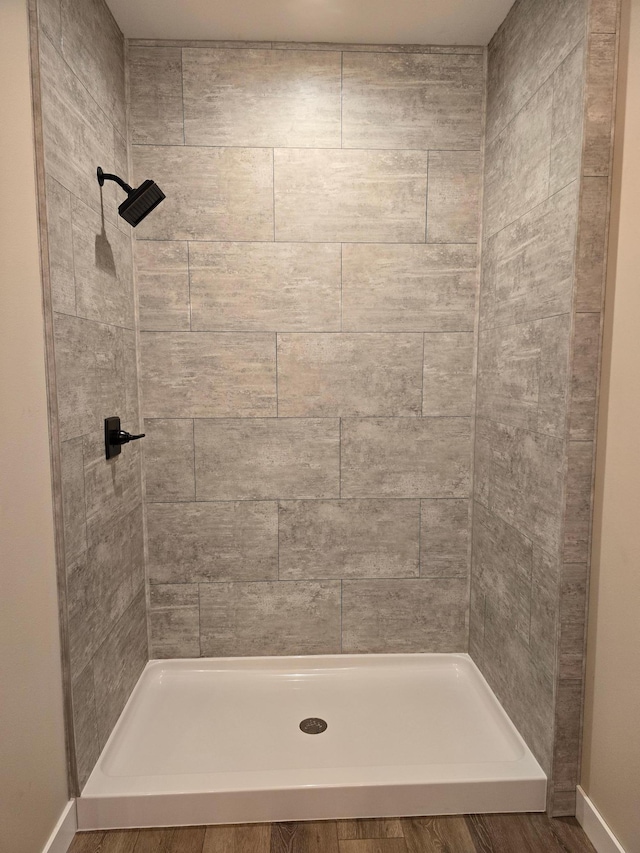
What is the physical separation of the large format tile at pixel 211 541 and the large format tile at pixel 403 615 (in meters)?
0.43

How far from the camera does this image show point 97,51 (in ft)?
6.32

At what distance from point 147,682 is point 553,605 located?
5.51ft

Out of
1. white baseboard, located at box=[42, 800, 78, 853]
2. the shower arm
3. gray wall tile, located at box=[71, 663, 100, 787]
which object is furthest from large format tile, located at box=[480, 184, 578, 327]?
white baseboard, located at box=[42, 800, 78, 853]

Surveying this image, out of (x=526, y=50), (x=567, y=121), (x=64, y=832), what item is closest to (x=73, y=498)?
(x=64, y=832)

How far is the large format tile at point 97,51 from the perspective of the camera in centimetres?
170

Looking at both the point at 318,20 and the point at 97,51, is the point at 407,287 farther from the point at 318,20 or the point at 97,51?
the point at 97,51

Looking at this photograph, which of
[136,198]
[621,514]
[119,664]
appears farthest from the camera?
[119,664]

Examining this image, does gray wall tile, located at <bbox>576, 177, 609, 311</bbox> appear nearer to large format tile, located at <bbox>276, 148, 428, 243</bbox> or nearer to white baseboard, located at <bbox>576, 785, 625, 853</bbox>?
Answer: large format tile, located at <bbox>276, 148, 428, 243</bbox>

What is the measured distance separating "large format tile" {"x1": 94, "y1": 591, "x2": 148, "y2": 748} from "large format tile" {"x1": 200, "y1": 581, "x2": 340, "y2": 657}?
0.27 m

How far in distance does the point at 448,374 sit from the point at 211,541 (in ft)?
4.17

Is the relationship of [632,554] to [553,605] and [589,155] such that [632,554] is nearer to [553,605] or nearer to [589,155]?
[553,605]

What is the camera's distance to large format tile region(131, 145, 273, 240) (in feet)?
7.47

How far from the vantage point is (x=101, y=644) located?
191cm

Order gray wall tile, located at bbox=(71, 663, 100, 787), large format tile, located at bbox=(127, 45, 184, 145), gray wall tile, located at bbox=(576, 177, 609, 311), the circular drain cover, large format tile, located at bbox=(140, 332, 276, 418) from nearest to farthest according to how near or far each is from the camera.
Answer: gray wall tile, located at bbox=(576, 177, 609, 311)
gray wall tile, located at bbox=(71, 663, 100, 787)
the circular drain cover
large format tile, located at bbox=(127, 45, 184, 145)
large format tile, located at bbox=(140, 332, 276, 418)
